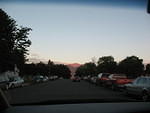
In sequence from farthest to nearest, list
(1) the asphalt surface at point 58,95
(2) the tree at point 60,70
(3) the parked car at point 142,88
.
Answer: (2) the tree at point 60,70 → (3) the parked car at point 142,88 → (1) the asphalt surface at point 58,95

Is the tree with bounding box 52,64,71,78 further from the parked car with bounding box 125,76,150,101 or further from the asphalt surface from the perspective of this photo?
the parked car with bounding box 125,76,150,101

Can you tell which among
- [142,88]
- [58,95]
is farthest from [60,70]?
[142,88]

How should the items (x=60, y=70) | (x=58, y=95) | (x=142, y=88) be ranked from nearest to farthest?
(x=142, y=88) → (x=58, y=95) → (x=60, y=70)

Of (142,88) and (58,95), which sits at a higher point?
(142,88)

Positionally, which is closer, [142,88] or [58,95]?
[142,88]

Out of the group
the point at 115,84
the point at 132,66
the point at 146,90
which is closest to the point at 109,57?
the point at 132,66

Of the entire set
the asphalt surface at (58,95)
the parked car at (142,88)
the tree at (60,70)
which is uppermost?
the tree at (60,70)

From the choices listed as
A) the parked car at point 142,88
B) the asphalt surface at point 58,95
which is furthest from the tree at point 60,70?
the parked car at point 142,88

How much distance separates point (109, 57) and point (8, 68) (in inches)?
3101

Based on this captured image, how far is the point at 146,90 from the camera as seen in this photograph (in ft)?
49.9

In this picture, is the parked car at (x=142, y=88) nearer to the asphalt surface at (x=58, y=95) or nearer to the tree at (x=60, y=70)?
the asphalt surface at (x=58, y=95)

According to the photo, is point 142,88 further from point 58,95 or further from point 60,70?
point 60,70

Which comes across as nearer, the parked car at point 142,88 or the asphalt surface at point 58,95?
the asphalt surface at point 58,95

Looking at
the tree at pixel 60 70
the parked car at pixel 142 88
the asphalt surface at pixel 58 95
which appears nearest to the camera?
the asphalt surface at pixel 58 95
